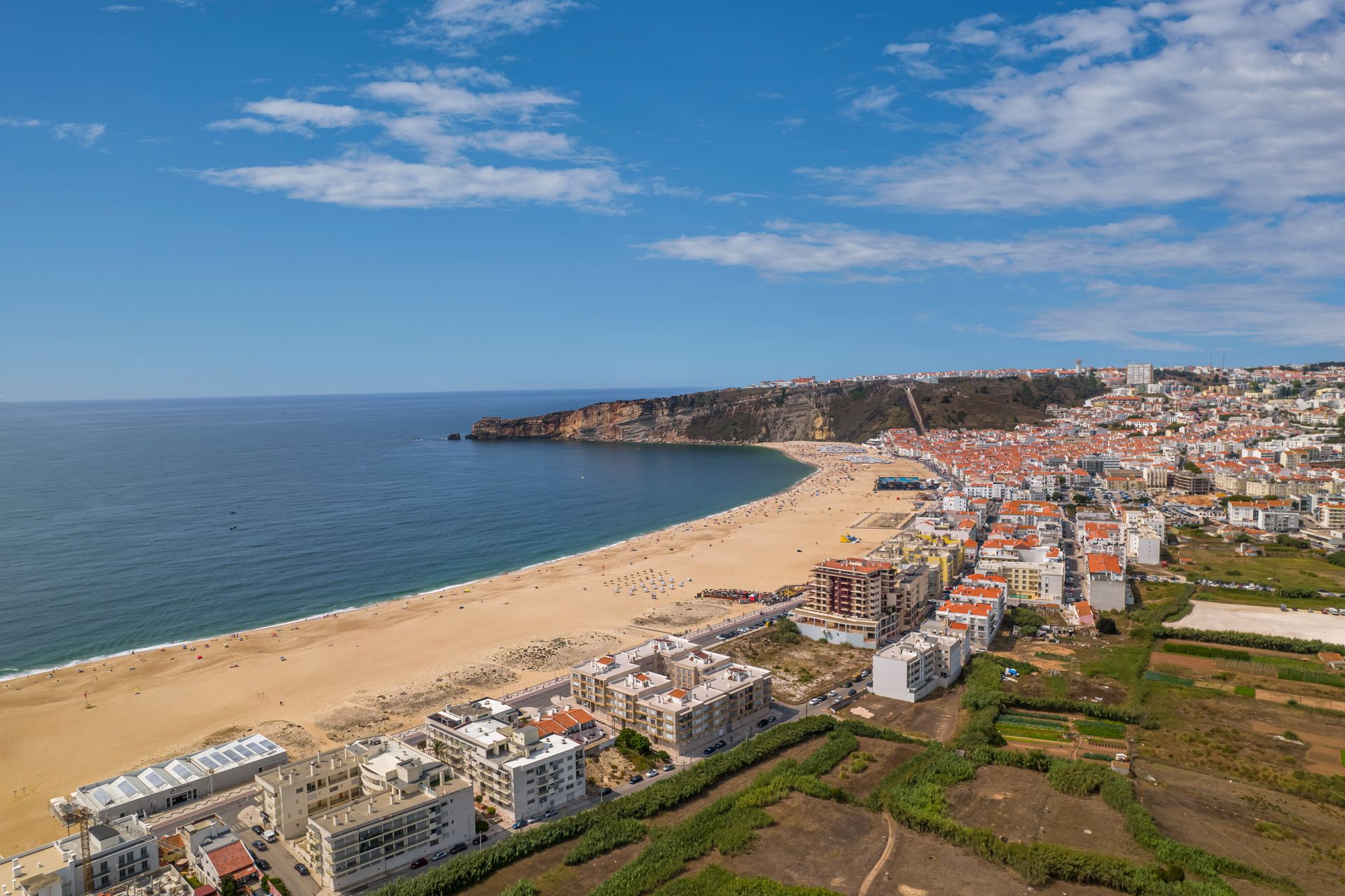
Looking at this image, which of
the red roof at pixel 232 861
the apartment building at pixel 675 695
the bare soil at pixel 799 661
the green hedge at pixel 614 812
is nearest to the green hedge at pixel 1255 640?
the bare soil at pixel 799 661

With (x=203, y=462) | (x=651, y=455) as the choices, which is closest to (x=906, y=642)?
(x=651, y=455)

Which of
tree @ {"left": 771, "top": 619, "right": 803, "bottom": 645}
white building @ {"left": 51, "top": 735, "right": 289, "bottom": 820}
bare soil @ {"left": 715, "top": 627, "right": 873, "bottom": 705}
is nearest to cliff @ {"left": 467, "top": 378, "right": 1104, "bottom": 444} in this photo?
tree @ {"left": 771, "top": 619, "right": 803, "bottom": 645}

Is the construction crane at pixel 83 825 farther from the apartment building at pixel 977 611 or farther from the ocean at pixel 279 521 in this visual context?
the apartment building at pixel 977 611

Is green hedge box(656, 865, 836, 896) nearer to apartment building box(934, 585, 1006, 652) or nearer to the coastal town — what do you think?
the coastal town

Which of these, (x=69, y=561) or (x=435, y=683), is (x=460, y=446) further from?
(x=435, y=683)

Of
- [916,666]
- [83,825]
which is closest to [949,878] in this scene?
[916,666]

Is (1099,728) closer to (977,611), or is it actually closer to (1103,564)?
(977,611)
